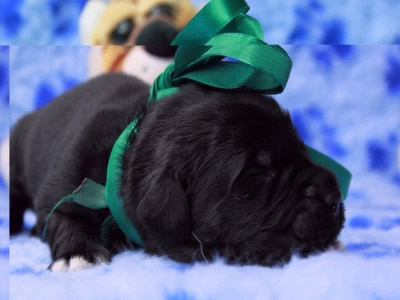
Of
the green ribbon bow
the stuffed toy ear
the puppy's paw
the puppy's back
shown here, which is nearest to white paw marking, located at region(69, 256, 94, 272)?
the puppy's paw

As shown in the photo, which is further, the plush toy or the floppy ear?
the plush toy

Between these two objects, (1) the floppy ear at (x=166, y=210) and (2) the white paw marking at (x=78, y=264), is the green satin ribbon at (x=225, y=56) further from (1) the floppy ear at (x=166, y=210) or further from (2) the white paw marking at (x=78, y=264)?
(2) the white paw marking at (x=78, y=264)

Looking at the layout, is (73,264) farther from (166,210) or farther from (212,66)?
(212,66)

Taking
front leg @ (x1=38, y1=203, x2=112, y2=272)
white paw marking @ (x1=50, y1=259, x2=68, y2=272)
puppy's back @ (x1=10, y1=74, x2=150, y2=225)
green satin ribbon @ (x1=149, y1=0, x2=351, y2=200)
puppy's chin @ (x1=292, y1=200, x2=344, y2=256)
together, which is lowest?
white paw marking @ (x1=50, y1=259, x2=68, y2=272)

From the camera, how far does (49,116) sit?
3391 mm

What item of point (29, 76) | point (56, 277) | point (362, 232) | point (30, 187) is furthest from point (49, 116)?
point (362, 232)

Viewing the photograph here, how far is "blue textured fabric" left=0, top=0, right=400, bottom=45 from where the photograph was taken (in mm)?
4121

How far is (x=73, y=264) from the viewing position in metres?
2.39

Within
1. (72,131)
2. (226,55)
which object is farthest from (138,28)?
(226,55)

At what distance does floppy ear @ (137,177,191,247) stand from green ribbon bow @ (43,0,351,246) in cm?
18

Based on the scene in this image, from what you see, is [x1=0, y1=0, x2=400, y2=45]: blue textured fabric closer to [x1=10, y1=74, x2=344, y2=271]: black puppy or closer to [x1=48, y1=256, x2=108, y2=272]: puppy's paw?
[x1=10, y1=74, x2=344, y2=271]: black puppy

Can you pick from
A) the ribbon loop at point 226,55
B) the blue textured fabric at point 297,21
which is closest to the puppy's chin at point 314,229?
the ribbon loop at point 226,55

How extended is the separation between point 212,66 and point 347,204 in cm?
168

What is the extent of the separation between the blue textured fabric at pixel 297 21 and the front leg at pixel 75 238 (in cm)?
176
